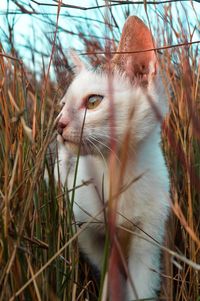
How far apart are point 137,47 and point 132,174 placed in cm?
40

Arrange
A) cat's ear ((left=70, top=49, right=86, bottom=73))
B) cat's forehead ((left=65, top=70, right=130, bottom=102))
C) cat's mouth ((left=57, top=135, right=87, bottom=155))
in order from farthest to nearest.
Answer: cat's ear ((left=70, top=49, right=86, bottom=73)) < cat's forehead ((left=65, top=70, right=130, bottom=102)) < cat's mouth ((left=57, top=135, right=87, bottom=155))

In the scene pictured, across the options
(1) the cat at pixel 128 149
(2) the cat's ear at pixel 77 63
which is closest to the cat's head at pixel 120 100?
(1) the cat at pixel 128 149

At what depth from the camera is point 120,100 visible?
4.75ft

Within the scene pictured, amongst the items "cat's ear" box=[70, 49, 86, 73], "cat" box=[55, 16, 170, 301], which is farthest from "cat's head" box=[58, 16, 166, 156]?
"cat's ear" box=[70, 49, 86, 73]

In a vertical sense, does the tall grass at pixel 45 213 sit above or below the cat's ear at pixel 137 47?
below

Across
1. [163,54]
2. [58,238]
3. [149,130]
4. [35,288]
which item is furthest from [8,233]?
[163,54]

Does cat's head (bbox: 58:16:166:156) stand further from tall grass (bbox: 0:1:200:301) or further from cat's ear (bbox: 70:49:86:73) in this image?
cat's ear (bbox: 70:49:86:73)

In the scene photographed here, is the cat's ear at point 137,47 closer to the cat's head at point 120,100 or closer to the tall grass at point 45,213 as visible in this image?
the cat's head at point 120,100

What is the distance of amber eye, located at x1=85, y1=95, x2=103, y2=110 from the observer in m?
1.42

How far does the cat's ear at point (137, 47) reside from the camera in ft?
4.42

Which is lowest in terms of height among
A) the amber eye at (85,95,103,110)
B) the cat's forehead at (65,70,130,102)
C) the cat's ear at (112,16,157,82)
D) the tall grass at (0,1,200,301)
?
the tall grass at (0,1,200,301)

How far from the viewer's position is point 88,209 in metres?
1.46

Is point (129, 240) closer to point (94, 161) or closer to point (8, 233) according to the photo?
point (94, 161)

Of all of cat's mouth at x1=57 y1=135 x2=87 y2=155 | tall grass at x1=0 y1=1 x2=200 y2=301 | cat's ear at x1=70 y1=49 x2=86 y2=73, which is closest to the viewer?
tall grass at x1=0 y1=1 x2=200 y2=301
